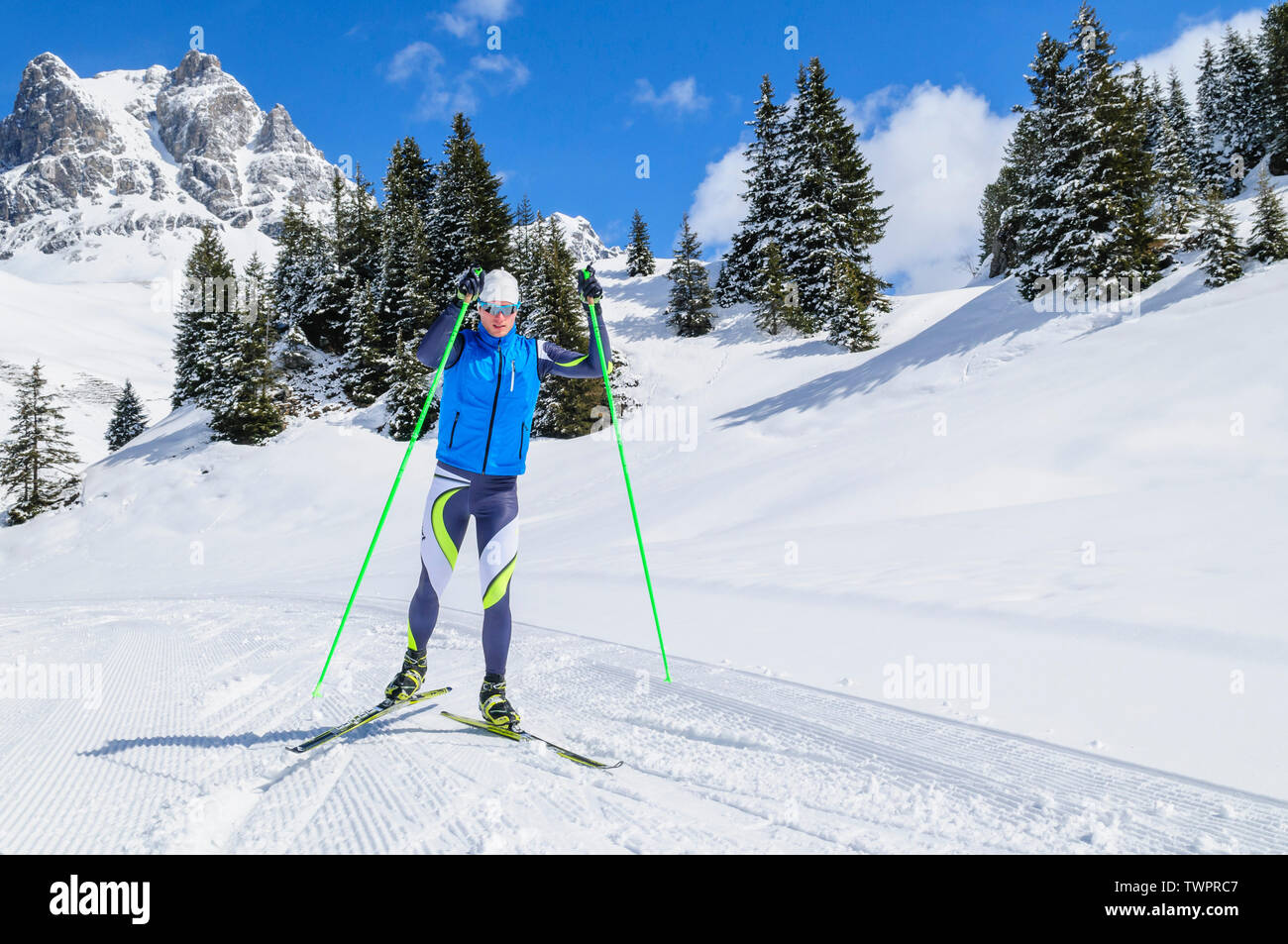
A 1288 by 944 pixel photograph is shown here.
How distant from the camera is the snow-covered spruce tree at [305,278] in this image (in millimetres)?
34812

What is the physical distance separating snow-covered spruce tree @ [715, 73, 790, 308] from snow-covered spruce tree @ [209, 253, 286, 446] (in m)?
22.1

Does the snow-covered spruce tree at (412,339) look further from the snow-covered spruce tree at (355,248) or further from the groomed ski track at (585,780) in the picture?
the groomed ski track at (585,780)

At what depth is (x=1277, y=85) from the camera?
132 ft

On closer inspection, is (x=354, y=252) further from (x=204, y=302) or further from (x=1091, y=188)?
(x=1091, y=188)

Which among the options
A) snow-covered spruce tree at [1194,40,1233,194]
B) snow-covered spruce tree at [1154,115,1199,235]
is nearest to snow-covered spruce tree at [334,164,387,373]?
snow-covered spruce tree at [1154,115,1199,235]

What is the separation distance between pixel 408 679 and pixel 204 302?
3002 cm

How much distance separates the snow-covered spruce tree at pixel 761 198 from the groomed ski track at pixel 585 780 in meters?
31.1

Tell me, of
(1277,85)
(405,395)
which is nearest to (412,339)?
(405,395)

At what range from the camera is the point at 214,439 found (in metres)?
25.5

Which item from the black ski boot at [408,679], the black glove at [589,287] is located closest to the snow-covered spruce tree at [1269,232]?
the black glove at [589,287]

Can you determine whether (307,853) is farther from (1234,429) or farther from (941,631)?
(1234,429)

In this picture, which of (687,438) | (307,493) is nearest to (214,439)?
(307,493)

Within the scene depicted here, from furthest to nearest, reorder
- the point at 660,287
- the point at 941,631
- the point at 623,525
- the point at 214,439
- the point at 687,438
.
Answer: the point at 660,287 < the point at 214,439 < the point at 687,438 < the point at 623,525 < the point at 941,631

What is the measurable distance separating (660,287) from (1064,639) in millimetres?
40390
